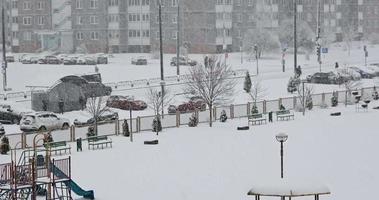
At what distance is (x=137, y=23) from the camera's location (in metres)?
104

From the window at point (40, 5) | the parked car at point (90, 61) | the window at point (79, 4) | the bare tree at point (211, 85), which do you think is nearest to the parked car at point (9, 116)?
the bare tree at point (211, 85)

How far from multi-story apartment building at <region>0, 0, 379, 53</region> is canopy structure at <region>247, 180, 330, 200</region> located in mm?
77366

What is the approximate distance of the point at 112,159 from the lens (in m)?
33.6

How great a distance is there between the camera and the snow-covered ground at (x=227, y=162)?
27.2m

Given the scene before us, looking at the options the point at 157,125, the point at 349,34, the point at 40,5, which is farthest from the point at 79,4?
the point at 157,125

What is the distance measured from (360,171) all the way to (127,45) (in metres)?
76.2

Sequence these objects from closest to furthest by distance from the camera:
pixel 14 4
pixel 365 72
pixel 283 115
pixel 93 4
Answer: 1. pixel 283 115
2. pixel 365 72
3. pixel 93 4
4. pixel 14 4

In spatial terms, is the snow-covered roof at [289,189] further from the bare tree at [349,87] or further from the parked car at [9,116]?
the bare tree at [349,87]

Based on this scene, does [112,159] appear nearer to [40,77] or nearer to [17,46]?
[40,77]

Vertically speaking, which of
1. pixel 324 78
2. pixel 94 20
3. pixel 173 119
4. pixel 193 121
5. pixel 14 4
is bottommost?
pixel 193 121

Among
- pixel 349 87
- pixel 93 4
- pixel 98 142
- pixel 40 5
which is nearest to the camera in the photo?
pixel 98 142

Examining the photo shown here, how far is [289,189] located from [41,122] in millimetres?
24798

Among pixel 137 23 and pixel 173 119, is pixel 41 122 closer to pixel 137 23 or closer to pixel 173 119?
pixel 173 119

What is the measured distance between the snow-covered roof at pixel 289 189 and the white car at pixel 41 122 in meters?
23.2
